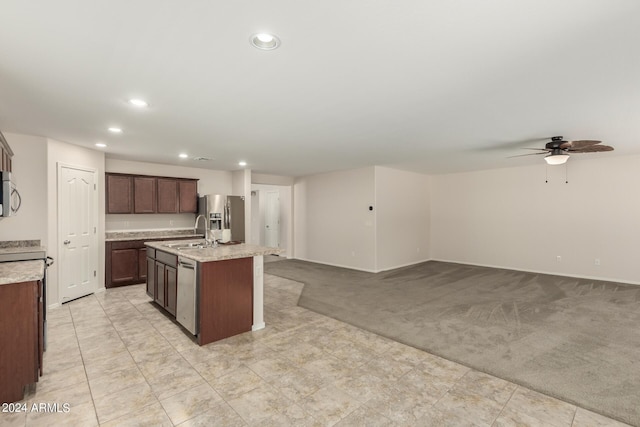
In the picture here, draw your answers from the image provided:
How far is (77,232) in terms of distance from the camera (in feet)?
15.4

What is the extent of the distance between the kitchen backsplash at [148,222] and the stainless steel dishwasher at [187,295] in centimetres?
326

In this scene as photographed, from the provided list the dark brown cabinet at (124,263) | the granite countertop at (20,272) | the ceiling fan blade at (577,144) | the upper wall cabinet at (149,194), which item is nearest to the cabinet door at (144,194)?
the upper wall cabinet at (149,194)

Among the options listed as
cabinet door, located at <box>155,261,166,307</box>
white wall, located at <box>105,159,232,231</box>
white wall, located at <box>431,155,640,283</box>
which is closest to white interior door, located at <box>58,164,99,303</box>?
white wall, located at <box>105,159,232,231</box>

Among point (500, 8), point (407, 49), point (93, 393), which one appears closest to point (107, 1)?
point (407, 49)

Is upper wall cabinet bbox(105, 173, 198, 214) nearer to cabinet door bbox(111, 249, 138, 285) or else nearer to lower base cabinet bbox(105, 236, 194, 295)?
lower base cabinet bbox(105, 236, 194, 295)

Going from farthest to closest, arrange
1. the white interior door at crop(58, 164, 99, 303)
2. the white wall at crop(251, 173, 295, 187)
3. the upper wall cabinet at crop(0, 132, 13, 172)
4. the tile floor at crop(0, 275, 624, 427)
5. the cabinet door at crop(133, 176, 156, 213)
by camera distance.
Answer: the white wall at crop(251, 173, 295, 187) < the cabinet door at crop(133, 176, 156, 213) < the white interior door at crop(58, 164, 99, 303) < the upper wall cabinet at crop(0, 132, 13, 172) < the tile floor at crop(0, 275, 624, 427)

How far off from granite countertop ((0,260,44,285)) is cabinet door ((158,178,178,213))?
3.43 meters

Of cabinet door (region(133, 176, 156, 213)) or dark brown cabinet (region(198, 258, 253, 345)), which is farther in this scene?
cabinet door (region(133, 176, 156, 213))

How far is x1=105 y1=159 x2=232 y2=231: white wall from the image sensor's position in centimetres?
579

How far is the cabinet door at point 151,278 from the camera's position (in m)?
4.31

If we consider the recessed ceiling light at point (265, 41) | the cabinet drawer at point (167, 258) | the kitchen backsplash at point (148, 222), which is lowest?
the cabinet drawer at point (167, 258)

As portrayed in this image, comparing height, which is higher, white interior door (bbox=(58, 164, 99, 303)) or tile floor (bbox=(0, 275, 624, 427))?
white interior door (bbox=(58, 164, 99, 303))

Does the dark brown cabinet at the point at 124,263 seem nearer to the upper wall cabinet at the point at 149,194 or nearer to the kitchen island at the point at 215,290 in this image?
the upper wall cabinet at the point at 149,194

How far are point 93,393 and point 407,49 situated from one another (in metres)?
3.38
